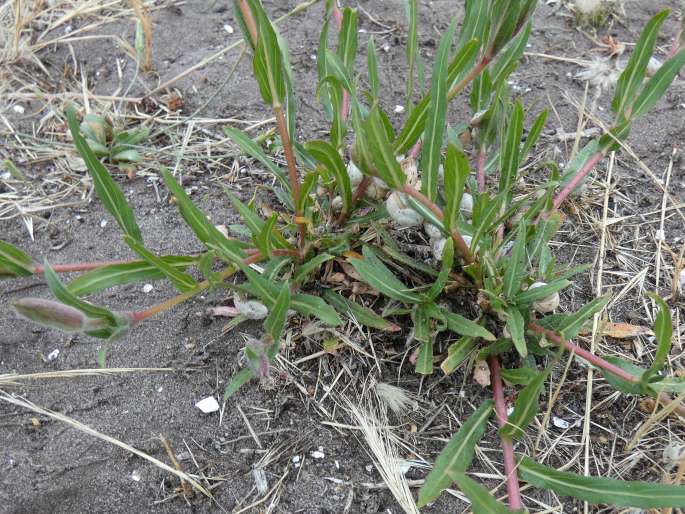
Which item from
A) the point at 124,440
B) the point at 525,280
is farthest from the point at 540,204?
the point at 124,440

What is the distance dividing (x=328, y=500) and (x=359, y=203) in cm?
72

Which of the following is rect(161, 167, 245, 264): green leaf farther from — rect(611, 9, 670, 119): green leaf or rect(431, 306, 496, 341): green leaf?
rect(611, 9, 670, 119): green leaf

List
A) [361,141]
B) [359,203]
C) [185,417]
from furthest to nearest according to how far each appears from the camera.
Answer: [359,203], [185,417], [361,141]

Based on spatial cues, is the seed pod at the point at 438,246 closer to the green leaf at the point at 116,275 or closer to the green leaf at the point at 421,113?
the green leaf at the point at 421,113

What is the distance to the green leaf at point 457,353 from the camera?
130 cm

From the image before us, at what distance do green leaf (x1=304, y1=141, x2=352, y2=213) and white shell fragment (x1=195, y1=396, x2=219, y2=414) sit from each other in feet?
1.90

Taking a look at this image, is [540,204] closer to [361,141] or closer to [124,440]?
[361,141]

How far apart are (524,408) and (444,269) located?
33cm

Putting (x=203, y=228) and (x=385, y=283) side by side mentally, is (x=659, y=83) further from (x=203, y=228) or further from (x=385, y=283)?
(x=203, y=228)

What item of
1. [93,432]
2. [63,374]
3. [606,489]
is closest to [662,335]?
[606,489]

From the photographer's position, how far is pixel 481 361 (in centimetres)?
140

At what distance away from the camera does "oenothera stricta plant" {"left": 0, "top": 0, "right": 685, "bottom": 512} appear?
1.13 metres

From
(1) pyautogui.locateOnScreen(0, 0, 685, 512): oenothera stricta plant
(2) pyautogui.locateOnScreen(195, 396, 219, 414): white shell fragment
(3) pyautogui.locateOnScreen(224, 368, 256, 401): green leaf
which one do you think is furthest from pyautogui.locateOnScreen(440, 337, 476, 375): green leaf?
(2) pyautogui.locateOnScreen(195, 396, 219, 414): white shell fragment

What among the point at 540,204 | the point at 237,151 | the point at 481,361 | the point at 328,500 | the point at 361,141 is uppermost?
the point at 361,141
